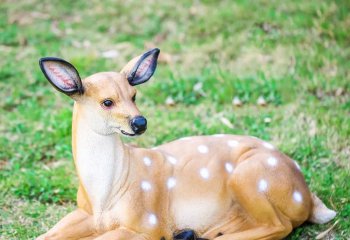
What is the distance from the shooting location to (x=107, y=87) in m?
3.43

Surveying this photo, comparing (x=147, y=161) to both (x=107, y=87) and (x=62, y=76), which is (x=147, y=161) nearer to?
(x=107, y=87)

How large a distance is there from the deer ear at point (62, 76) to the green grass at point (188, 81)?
119 centimetres

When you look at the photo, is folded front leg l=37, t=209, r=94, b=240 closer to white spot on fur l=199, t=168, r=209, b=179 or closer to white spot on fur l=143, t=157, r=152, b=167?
white spot on fur l=143, t=157, r=152, b=167

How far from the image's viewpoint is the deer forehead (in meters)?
3.41

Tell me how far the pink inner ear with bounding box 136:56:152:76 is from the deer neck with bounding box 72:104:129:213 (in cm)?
36

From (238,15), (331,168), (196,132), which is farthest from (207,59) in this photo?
Result: (331,168)

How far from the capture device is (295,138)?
5.26m

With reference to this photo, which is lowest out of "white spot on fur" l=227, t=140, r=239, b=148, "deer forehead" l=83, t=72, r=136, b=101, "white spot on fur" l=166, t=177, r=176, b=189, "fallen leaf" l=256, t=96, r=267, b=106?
"fallen leaf" l=256, t=96, r=267, b=106

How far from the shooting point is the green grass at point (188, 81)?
4.75 metres

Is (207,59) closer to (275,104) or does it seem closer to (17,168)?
(275,104)

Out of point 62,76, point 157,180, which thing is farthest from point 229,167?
point 62,76

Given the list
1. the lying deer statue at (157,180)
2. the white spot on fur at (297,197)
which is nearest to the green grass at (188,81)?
the white spot on fur at (297,197)

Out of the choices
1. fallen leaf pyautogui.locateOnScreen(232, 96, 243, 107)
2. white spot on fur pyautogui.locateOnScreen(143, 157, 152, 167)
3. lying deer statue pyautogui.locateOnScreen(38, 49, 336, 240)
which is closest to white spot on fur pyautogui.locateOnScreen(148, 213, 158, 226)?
lying deer statue pyautogui.locateOnScreen(38, 49, 336, 240)

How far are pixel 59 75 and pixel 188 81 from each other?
293 cm
